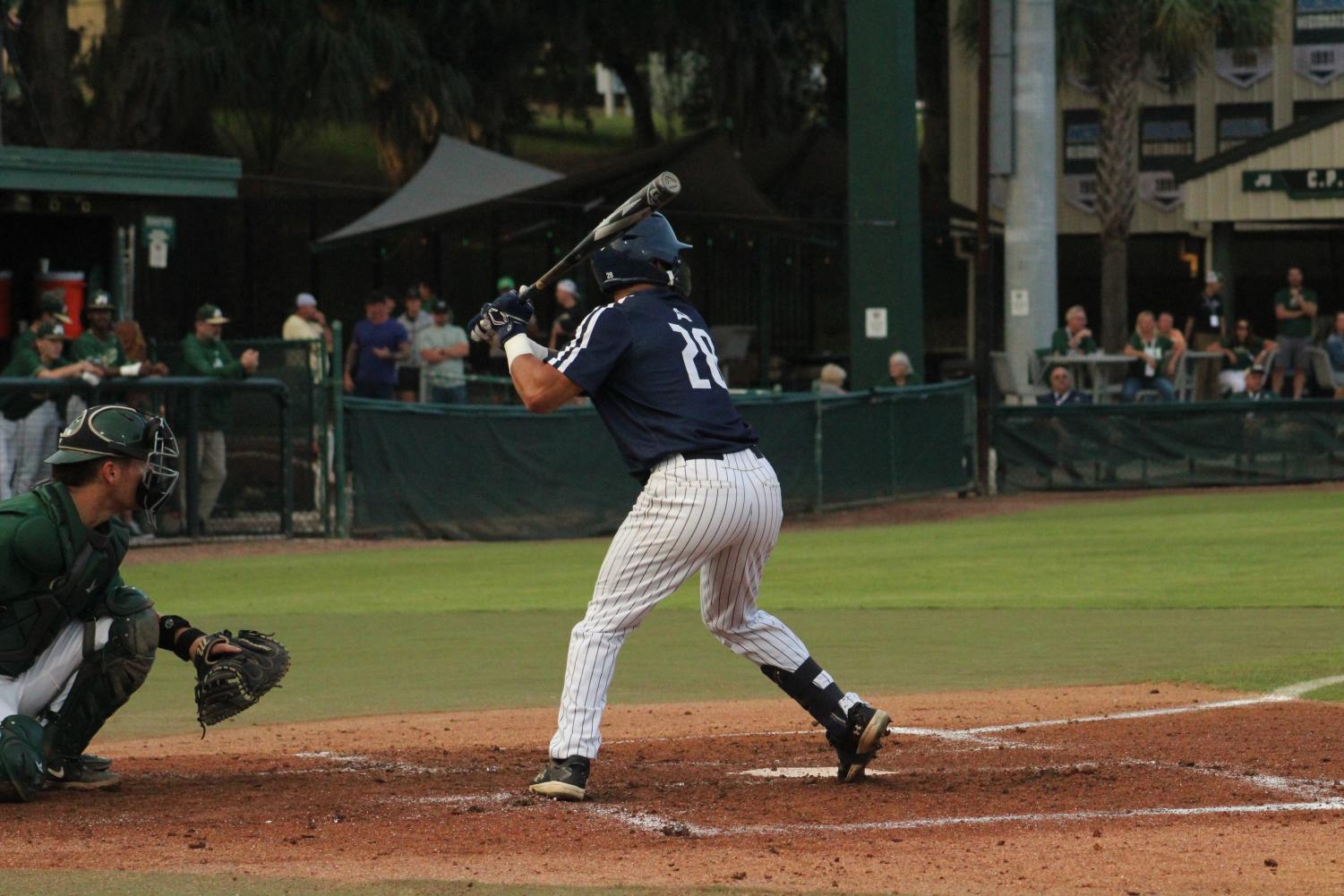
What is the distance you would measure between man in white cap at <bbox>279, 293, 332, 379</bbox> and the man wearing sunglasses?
10.8 m

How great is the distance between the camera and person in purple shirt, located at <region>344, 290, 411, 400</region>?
65.8ft

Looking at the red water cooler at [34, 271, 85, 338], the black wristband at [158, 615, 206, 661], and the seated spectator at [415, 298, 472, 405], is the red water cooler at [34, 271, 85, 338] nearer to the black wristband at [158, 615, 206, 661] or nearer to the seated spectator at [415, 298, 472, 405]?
the seated spectator at [415, 298, 472, 405]

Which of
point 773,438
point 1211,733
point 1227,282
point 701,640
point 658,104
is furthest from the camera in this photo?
point 658,104

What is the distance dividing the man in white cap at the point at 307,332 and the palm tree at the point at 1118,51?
15820 mm

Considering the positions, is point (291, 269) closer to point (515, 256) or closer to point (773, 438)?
point (515, 256)

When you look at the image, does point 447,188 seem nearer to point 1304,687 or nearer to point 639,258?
point 1304,687

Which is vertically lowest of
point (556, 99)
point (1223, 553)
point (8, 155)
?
point (1223, 553)

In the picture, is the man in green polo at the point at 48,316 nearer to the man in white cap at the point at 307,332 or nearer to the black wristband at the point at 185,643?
the man in white cap at the point at 307,332

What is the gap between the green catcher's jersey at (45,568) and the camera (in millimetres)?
6328

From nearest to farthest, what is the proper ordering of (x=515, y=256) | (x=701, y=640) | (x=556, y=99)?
(x=701, y=640)
(x=515, y=256)
(x=556, y=99)

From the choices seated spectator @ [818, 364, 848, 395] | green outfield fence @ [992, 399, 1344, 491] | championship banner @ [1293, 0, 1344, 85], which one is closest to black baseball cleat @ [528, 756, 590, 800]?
seated spectator @ [818, 364, 848, 395]

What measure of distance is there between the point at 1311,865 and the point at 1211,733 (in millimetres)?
2479

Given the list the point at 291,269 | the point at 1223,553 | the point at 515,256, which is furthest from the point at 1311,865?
the point at 515,256

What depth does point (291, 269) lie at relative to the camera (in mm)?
35469
